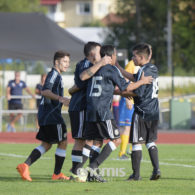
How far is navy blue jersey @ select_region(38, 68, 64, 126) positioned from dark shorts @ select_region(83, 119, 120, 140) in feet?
2.02

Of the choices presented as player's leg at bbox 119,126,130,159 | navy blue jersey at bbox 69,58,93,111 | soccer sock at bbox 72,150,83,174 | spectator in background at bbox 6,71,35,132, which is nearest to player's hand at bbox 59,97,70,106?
navy blue jersey at bbox 69,58,93,111

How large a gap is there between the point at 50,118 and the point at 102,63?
1159 mm

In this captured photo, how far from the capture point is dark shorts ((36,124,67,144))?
9.86 m

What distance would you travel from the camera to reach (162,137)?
20547 millimetres

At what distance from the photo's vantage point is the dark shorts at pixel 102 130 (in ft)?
30.8

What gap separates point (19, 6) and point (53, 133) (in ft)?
173

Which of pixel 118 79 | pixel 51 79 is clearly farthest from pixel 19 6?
pixel 118 79

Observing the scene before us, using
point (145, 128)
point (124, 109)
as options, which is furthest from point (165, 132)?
point (145, 128)

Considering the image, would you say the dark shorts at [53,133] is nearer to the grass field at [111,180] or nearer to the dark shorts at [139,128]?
the grass field at [111,180]

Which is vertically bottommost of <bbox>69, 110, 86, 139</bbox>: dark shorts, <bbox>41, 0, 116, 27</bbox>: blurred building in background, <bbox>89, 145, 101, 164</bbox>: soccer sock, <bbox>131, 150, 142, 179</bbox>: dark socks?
<bbox>131, 150, 142, 179</bbox>: dark socks

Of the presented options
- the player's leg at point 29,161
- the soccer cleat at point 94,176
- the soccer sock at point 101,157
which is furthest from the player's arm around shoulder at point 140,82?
the player's leg at point 29,161

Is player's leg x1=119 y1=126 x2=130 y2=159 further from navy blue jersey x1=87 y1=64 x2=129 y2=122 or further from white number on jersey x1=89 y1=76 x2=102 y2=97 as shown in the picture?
white number on jersey x1=89 y1=76 x2=102 y2=97

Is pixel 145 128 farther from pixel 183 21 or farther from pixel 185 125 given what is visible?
pixel 183 21

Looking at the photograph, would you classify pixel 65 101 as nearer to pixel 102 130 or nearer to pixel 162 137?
pixel 102 130
